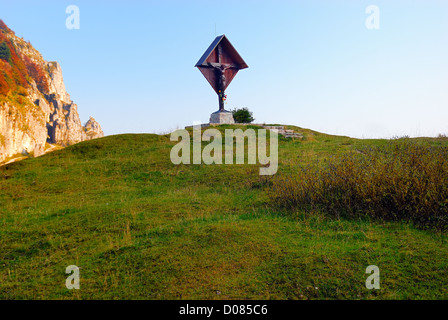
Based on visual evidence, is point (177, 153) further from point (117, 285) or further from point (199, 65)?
point (117, 285)

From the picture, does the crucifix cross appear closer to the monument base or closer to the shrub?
the monument base

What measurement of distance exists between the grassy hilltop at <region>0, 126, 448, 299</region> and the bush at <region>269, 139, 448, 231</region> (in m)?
0.29

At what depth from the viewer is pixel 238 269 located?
5.19 metres

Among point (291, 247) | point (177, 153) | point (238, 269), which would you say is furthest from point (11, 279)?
point (177, 153)

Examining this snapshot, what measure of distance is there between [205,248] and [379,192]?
14.2 feet

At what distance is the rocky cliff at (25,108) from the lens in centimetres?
6322

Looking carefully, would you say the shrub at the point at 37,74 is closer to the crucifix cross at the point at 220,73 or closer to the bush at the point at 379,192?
the crucifix cross at the point at 220,73

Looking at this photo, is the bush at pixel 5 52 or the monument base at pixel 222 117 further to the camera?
the bush at pixel 5 52

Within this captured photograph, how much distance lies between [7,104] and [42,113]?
75.7ft

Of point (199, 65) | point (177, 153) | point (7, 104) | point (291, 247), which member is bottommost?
point (291, 247)

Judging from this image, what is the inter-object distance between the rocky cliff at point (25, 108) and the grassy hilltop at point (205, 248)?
62.2 m

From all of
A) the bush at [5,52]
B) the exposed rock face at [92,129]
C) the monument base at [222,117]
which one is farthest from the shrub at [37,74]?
→ the monument base at [222,117]

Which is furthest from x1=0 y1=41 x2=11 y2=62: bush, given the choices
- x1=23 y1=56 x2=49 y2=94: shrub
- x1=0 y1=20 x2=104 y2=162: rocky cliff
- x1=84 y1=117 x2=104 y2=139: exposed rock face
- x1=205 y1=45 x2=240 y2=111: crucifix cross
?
x1=84 y1=117 x2=104 y2=139: exposed rock face

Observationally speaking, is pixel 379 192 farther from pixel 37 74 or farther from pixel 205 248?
pixel 37 74
